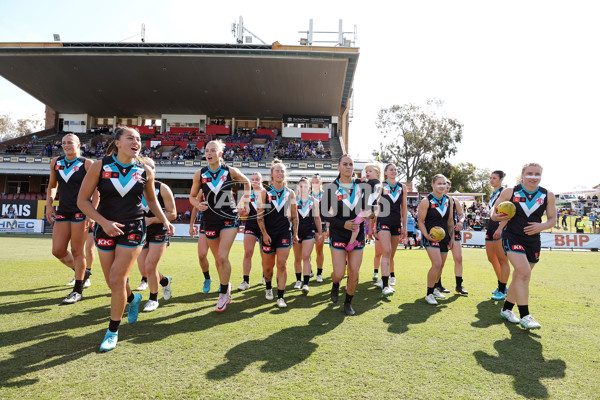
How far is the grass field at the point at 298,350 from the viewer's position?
8.86ft

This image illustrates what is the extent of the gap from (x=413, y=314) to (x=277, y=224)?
8.03 feet

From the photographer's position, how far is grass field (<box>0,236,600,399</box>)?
270cm

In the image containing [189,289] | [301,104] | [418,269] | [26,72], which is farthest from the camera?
[301,104]

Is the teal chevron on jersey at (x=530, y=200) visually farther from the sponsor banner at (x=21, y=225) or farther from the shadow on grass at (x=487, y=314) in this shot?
the sponsor banner at (x=21, y=225)

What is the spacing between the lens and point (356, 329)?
419 cm

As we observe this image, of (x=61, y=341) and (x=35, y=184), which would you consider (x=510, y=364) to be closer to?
(x=61, y=341)

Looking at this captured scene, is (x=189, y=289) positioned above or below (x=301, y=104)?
below

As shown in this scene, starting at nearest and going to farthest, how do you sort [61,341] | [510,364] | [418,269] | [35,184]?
[510,364], [61,341], [418,269], [35,184]

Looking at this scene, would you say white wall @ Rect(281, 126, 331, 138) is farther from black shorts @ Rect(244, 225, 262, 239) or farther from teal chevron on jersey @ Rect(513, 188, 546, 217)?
teal chevron on jersey @ Rect(513, 188, 546, 217)

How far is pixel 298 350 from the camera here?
136 inches

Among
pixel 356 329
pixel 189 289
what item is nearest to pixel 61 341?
pixel 189 289

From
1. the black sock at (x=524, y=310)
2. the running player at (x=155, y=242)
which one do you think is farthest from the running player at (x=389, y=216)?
the running player at (x=155, y=242)

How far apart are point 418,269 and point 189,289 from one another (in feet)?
20.4

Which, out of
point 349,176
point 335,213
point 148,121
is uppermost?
point 148,121
